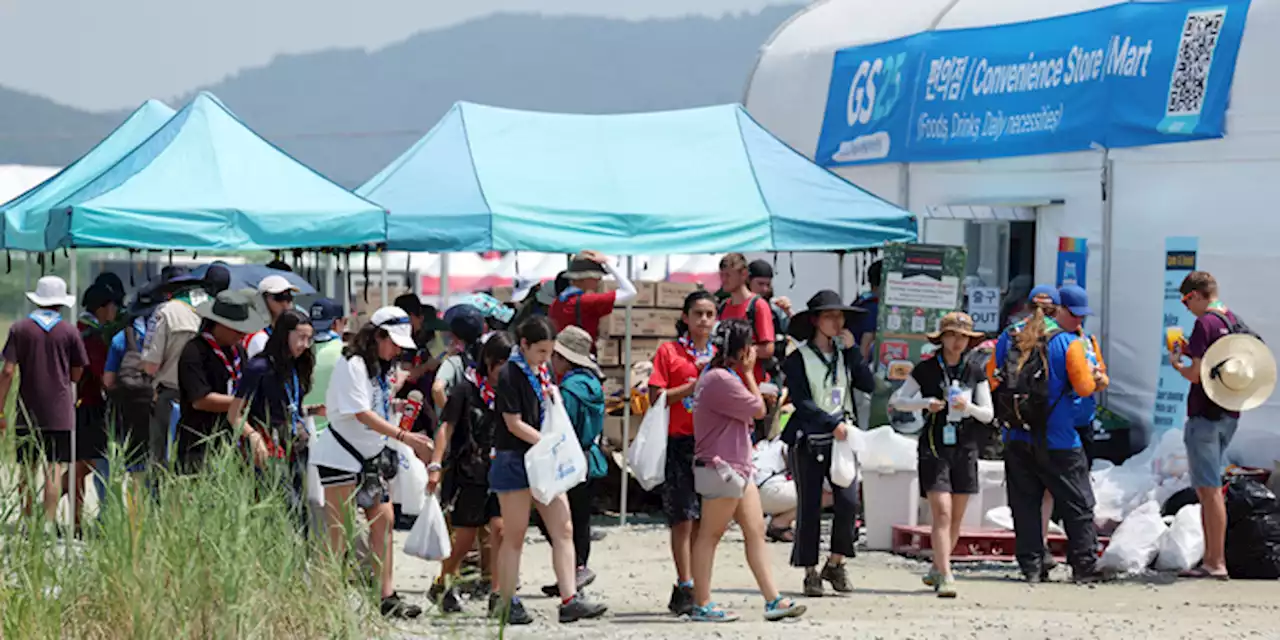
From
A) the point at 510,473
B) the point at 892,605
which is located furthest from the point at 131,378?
the point at 892,605

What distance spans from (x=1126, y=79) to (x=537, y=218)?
4574 mm

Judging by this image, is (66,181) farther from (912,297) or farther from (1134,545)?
(1134,545)

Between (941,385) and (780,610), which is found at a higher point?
(941,385)

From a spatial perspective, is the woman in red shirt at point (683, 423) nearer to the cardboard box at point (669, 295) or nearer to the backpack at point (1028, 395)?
the backpack at point (1028, 395)

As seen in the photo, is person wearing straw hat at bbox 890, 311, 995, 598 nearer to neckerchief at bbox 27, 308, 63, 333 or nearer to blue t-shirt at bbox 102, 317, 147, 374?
blue t-shirt at bbox 102, 317, 147, 374

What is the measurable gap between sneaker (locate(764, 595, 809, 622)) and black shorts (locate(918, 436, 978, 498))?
133 centimetres

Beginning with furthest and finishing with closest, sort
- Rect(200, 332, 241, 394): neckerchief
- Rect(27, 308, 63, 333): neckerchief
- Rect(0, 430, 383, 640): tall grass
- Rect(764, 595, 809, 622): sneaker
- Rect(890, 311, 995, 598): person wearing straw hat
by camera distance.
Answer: Rect(27, 308, 63, 333): neckerchief
Rect(890, 311, 995, 598): person wearing straw hat
Rect(764, 595, 809, 622): sneaker
Rect(200, 332, 241, 394): neckerchief
Rect(0, 430, 383, 640): tall grass

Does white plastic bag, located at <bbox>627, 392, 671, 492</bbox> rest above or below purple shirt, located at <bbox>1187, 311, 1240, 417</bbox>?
below

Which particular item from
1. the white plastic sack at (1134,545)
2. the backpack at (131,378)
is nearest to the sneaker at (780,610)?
the white plastic sack at (1134,545)

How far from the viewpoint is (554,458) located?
26.8ft

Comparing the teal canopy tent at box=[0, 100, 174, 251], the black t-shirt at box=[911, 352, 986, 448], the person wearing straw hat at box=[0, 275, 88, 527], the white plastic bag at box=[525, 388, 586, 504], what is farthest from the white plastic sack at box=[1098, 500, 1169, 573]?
the teal canopy tent at box=[0, 100, 174, 251]

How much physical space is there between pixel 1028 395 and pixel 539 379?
125 inches

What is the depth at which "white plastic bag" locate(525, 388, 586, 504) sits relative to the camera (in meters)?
8.12

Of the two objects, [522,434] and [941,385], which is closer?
[522,434]
